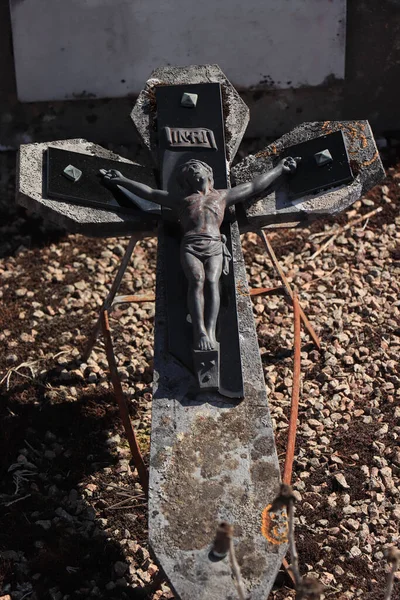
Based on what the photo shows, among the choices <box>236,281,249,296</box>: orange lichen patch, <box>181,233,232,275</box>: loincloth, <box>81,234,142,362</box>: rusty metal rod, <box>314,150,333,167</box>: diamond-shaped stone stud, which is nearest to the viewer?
<box>181,233,232,275</box>: loincloth

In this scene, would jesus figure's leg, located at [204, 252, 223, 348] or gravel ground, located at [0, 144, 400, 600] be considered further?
gravel ground, located at [0, 144, 400, 600]

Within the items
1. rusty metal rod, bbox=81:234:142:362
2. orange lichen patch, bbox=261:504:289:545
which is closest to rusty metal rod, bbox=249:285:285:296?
rusty metal rod, bbox=81:234:142:362

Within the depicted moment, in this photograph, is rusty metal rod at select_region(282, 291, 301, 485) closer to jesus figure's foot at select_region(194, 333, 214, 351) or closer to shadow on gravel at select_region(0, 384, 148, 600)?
jesus figure's foot at select_region(194, 333, 214, 351)

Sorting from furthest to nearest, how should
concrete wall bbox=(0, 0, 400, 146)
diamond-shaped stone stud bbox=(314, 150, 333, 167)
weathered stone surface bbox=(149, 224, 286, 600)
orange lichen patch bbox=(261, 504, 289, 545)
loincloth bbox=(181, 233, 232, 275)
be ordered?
concrete wall bbox=(0, 0, 400, 146)
diamond-shaped stone stud bbox=(314, 150, 333, 167)
loincloth bbox=(181, 233, 232, 275)
orange lichen patch bbox=(261, 504, 289, 545)
weathered stone surface bbox=(149, 224, 286, 600)

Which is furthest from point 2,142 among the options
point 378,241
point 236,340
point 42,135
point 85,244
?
point 236,340

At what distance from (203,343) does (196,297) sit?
31cm

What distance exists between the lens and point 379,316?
9.52 metres

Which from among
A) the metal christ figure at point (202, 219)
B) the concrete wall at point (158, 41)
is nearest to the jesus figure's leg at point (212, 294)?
the metal christ figure at point (202, 219)

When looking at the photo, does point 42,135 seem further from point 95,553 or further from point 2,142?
point 95,553

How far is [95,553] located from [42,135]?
187 inches

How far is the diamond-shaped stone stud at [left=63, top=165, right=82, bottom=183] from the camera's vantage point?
7.96 m

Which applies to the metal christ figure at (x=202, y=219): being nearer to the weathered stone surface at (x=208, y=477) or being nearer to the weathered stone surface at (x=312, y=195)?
the weathered stone surface at (x=312, y=195)

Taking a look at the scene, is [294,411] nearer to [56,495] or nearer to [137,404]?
[137,404]

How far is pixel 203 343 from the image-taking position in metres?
7.21
